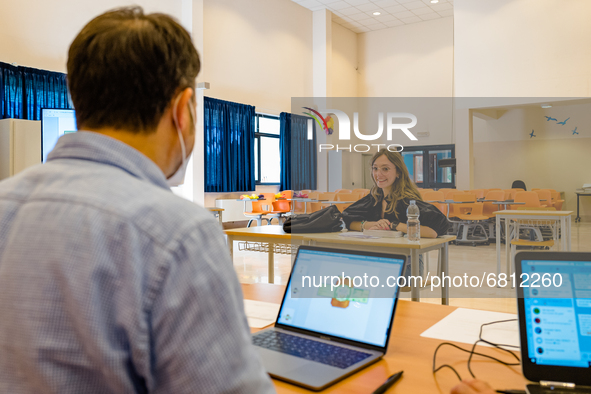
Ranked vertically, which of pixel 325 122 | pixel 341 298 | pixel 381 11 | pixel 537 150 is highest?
pixel 381 11

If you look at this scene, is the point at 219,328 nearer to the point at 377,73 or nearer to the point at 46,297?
the point at 46,297

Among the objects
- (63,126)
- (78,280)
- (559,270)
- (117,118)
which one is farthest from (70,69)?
(63,126)

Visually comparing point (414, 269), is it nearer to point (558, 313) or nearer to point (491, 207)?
point (558, 313)

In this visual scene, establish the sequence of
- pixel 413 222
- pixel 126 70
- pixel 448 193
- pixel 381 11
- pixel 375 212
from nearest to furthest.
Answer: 1. pixel 126 70
2. pixel 413 222
3. pixel 375 212
4. pixel 448 193
5. pixel 381 11

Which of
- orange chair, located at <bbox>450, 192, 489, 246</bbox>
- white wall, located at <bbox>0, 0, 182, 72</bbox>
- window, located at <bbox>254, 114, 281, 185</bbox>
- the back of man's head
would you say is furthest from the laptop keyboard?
window, located at <bbox>254, 114, 281, 185</bbox>

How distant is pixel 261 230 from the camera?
13.0 feet

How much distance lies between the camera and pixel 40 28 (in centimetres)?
687

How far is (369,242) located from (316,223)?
57 cm

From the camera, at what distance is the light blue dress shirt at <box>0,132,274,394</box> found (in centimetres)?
47

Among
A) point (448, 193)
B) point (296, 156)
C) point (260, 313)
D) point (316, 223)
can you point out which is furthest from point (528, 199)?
point (260, 313)

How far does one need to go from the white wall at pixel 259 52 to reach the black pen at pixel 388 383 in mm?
9036

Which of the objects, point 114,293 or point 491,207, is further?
point 491,207

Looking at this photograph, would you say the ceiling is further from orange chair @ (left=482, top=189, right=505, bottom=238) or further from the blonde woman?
the blonde woman

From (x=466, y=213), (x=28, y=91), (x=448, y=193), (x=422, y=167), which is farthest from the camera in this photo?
(x=466, y=213)
